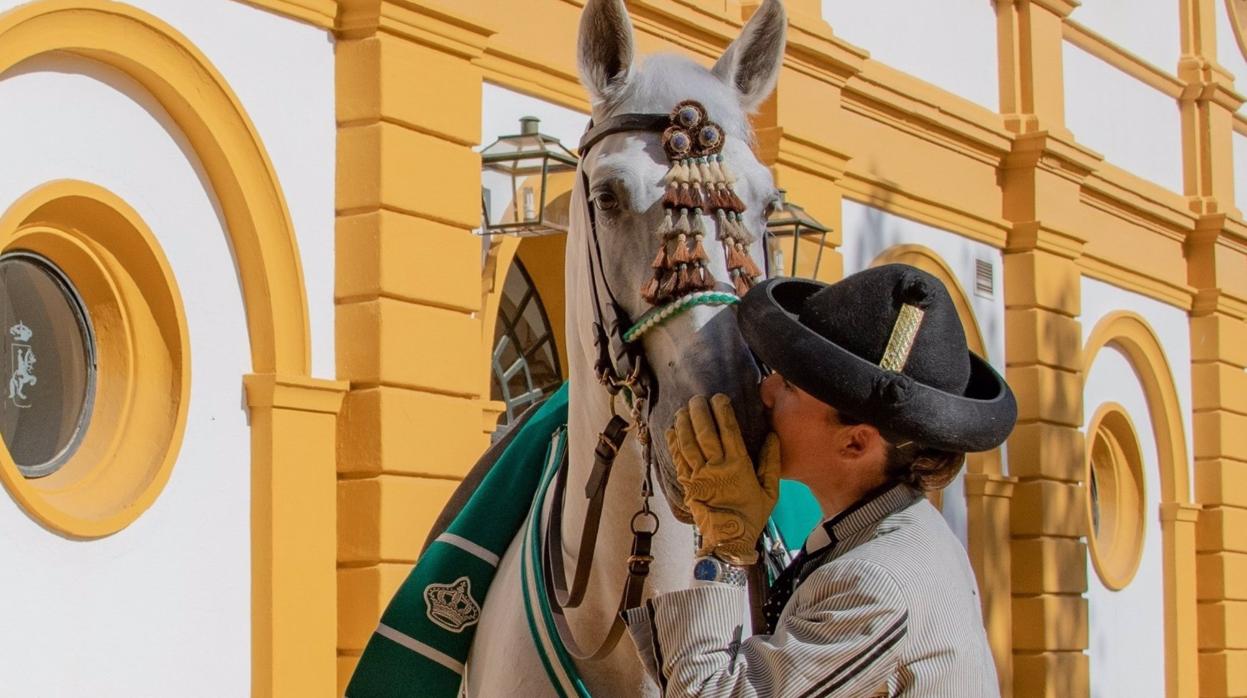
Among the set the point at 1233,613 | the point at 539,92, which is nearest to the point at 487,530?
the point at 539,92

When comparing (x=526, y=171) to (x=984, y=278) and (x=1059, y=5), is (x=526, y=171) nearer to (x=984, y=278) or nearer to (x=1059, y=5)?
(x=984, y=278)

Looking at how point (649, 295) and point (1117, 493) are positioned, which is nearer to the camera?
point (649, 295)

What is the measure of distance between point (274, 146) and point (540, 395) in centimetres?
292

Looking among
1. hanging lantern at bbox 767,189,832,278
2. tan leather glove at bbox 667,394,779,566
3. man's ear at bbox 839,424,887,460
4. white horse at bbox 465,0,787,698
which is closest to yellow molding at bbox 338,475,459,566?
hanging lantern at bbox 767,189,832,278

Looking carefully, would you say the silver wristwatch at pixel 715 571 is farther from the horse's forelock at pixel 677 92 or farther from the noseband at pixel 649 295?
the horse's forelock at pixel 677 92

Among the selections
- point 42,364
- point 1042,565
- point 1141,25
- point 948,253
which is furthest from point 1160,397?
point 42,364

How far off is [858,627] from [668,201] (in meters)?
1.16

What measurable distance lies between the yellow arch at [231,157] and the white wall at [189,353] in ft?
Result: 0.21

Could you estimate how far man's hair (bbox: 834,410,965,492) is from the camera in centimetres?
271

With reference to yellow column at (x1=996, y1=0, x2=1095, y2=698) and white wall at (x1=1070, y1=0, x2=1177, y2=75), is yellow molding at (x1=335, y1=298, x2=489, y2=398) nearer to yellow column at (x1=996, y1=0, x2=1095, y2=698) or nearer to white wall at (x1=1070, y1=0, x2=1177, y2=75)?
yellow column at (x1=996, y1=0, x2=1095, y2=698)

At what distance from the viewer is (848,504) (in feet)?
9.02

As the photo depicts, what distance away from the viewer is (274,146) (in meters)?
7.40

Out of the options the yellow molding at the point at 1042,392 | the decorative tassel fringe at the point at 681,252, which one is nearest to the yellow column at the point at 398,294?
the decorative tassel fringe at the point at 681,252

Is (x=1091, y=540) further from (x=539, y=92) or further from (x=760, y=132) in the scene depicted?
(x=539, y=92)
